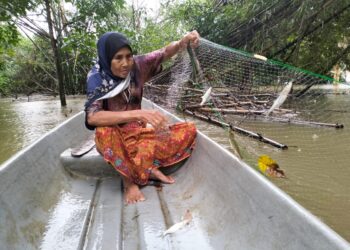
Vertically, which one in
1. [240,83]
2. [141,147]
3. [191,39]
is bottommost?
[141,147]

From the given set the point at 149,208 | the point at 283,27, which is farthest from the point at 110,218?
the point at 283,27

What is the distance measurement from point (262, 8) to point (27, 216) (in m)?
5.26

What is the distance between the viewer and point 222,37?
21.7 ft

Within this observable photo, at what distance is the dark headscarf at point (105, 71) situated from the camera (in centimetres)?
197

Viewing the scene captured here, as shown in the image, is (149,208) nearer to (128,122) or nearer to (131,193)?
(131,193)

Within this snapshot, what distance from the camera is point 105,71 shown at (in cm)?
207

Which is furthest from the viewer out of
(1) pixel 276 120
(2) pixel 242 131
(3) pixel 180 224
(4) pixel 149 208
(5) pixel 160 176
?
(1) pixel 276 120

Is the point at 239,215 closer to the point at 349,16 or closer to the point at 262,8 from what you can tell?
the point at 262,8

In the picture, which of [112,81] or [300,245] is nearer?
[300,245]

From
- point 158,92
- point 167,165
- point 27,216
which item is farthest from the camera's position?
point 158,92

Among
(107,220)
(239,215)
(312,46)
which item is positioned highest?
(312,46)

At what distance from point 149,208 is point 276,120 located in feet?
11.7

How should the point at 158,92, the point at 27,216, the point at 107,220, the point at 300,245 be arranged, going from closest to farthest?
the point at 300,245 < the point at 27,216 < the point at 107,220 < the point at 158,92

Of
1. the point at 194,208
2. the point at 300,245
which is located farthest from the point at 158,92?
the point at 300,245
